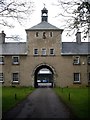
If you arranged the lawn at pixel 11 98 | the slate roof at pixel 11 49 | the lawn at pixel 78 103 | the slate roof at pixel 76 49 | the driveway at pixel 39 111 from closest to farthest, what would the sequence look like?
1. the driveway at pixel 39 111
2. the lawn at pixel 78 103
3. the lawn at pixel 11 98
4. the slate roof at pixel 76 49
5. the slate roof at pixel 11 49

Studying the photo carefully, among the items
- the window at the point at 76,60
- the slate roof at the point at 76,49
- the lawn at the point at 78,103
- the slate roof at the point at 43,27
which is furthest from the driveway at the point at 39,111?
the slate roof at the point at 43,27

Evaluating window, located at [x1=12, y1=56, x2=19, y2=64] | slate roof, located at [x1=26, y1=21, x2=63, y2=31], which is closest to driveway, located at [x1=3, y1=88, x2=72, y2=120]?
window, located at [x1=12, y1=56, x2=19, y2=64]

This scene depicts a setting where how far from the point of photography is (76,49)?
2122 inches

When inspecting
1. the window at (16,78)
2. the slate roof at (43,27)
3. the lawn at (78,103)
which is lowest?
the lawn at (78,103)

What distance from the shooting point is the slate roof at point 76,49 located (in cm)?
5291

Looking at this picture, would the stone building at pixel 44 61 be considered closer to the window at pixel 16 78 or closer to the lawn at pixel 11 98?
the window at pixel 16 78

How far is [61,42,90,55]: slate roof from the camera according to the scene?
52.9 m

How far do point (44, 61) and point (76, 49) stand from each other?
20.3ft

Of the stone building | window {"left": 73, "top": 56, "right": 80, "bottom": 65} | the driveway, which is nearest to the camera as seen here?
the driveway

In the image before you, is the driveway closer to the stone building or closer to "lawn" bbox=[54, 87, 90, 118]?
"lawn" bbox=[54, 87, 90, 118]

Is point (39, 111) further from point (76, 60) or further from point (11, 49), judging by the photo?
point (11, 49)

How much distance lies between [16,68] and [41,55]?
4898 mm

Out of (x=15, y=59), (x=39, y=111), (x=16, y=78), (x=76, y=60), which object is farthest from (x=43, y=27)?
(x=39, y=111)

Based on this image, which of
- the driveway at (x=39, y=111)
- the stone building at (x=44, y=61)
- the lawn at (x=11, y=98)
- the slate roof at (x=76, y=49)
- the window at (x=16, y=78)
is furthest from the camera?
the slate roof at (x=76, y=49)
